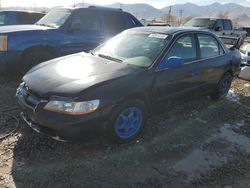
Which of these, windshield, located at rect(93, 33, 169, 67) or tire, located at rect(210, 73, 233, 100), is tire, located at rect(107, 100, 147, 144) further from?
tire, located at rect(210, 73, 233, 100)

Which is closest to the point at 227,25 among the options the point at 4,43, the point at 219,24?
the point at 219,24

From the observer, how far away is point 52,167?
131 inches

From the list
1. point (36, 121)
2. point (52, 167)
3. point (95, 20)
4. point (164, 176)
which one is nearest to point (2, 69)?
point (95, 20)

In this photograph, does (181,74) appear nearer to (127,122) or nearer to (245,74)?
(127,122)

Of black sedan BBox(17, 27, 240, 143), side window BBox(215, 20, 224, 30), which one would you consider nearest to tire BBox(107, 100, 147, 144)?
black sedan BBox(17, 27, 240, 143)

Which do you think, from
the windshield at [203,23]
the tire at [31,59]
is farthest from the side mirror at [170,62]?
the windshield at [203,23]

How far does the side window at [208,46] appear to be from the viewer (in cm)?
512

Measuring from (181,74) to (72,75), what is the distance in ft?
5.87

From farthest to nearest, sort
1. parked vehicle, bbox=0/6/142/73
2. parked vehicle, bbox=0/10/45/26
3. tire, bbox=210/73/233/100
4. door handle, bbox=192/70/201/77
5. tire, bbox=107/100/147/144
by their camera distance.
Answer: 1. parked vehicle, bbox=0/10/45/26
2. parked vehicle, bbox=0/6/142/73
3. tire, bbox=210/73/233/100
4. door handle, bbox=192/70/201/77
5. tire, bbox=107/100/147/144

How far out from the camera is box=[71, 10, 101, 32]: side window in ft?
22.2

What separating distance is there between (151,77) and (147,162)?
120 centimetres

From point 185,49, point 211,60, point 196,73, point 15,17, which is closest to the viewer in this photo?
point 185,49

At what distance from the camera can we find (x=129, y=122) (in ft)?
12.9

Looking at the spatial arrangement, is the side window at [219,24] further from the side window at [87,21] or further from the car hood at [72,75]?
the car hood at [72,75]
